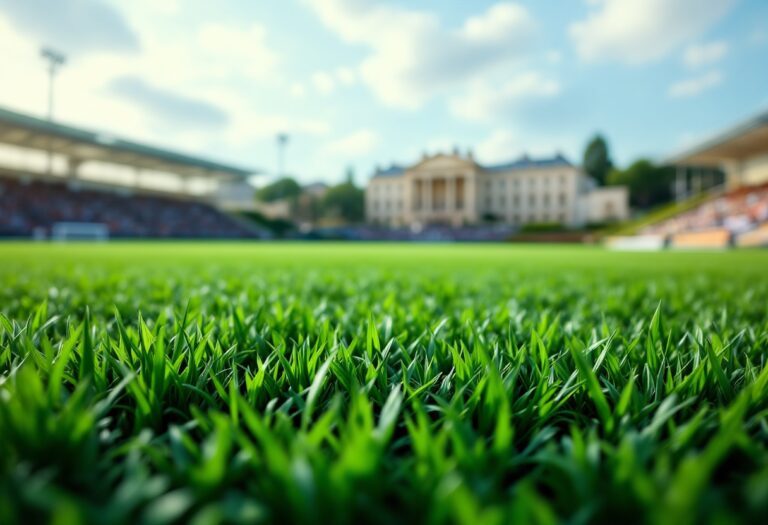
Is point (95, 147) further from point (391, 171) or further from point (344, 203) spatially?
point (391, 171)

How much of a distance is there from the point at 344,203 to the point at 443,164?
19.8 m

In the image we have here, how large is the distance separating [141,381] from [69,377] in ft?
0.80

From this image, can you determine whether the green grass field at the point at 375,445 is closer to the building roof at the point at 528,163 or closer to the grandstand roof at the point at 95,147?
the grandstand roof at the point at 95,147

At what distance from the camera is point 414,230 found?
194 ft

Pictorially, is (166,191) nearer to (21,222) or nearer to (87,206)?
(87,206)

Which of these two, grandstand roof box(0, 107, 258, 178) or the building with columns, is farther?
the building with columns

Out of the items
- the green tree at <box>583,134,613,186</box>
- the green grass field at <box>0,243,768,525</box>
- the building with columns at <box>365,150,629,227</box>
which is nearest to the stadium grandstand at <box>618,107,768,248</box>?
the building with columns at <box>365,150,629,227</box>

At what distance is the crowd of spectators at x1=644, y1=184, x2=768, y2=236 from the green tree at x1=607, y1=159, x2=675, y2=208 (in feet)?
105

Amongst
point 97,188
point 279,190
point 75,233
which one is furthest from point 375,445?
point 279,190

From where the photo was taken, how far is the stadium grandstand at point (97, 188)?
30750mm

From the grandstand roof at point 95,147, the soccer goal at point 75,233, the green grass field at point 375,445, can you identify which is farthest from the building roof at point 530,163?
the green grass field at point 375,445

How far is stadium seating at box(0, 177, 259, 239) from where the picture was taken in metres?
32.0

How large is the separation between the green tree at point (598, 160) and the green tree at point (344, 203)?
41736mm

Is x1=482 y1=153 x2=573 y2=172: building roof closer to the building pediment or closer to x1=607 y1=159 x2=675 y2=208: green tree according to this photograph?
the building pediment
